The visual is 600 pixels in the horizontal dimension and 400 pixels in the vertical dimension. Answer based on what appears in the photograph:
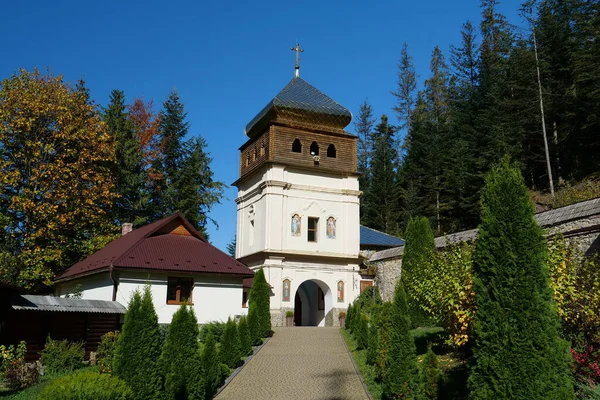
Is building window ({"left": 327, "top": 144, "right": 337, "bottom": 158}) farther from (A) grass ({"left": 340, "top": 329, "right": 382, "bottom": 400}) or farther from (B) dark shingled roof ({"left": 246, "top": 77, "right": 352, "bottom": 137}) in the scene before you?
(A) grass ({"left": 340, "top": 329, "right": 382, "bottom": 400})

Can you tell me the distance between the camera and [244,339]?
60.1 feet

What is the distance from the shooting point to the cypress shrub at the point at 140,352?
10.6m

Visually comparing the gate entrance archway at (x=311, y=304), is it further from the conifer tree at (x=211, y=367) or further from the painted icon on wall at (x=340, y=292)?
the conifer tree at (x=211, y=367)

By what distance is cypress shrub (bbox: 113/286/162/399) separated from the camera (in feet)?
34.9

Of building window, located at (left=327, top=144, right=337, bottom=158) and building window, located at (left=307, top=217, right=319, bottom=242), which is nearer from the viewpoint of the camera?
building window, located at (left=307, top=217, right=319, bottom=242)

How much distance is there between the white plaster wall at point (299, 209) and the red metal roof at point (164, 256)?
5.58 meters

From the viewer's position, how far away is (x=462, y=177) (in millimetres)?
36281

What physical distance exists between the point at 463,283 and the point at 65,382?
804 centimetres

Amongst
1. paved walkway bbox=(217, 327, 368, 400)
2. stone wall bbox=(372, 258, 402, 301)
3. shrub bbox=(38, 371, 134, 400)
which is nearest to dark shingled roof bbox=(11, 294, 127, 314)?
paved walkway bbox=(217, 327, 368, 400)

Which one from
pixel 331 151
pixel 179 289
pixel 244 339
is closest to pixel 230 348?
pixel 244 339

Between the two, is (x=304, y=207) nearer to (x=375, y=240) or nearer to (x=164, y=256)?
(x=375, y=240)

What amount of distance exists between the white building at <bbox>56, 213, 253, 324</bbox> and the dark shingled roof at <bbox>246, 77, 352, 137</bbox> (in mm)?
9208

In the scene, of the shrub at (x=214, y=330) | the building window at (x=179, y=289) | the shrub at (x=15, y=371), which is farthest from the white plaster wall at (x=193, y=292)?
the shrub at (x=15, y=371)

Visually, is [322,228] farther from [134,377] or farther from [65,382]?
[65,382]
